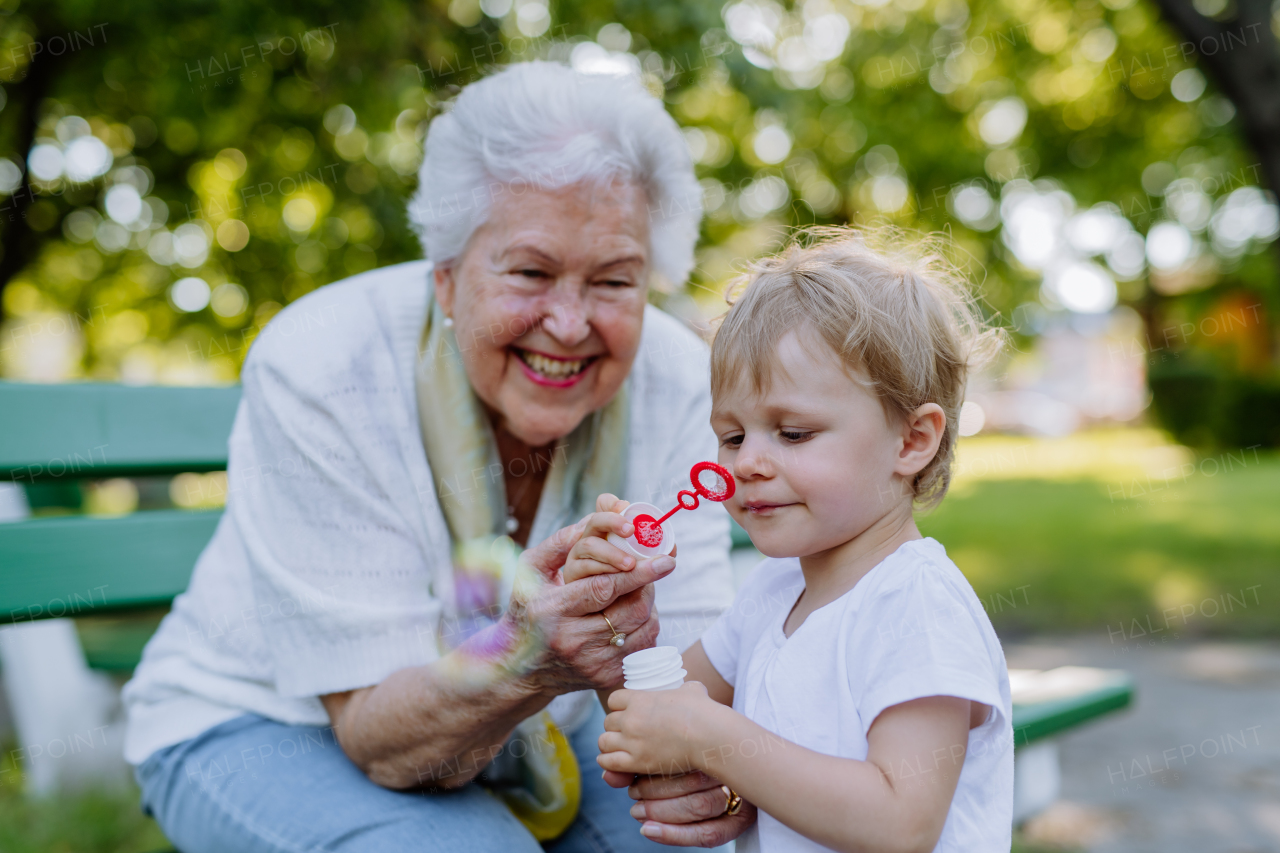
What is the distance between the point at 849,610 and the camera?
1.32m

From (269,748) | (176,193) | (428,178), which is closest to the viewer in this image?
(269,748)

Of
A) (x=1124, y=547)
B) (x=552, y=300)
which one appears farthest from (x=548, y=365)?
(x=1124, y=547)

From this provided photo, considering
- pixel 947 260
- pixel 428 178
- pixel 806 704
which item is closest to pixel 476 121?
pixel 428 178

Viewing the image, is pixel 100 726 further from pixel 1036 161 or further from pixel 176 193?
pixel 1036 161

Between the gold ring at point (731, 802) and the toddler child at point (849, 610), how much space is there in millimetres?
46

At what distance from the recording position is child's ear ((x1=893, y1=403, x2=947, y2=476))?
136 cm

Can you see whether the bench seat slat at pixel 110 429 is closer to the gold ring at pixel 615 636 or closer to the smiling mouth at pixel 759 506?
the gold ring at pixel 615 636

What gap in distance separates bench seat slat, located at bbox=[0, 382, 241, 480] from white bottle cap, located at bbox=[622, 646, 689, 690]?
4.56ft

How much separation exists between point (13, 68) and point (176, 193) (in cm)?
123

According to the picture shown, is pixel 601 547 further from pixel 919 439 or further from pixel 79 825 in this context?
pixel 79 825

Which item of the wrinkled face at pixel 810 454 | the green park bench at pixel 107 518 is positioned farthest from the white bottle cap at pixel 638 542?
the green park bench at pixel 107 518

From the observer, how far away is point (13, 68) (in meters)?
6.71

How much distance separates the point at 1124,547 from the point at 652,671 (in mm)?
8221

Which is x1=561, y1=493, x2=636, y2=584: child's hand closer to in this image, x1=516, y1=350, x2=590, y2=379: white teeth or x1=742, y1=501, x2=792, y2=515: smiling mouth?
x1=742, y1=501, x2=792, y2=515: smiling mouth
